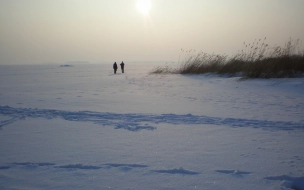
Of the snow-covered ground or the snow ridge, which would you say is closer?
the snow-covered ground

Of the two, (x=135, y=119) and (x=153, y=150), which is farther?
(x=135, y=119)

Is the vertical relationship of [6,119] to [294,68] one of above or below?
below

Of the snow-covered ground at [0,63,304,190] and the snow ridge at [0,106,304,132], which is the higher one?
the snow ridge at [0,106,304,132]

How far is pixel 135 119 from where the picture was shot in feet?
11.1

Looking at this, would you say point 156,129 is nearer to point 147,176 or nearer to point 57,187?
point 147,176

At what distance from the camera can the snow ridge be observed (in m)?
Result: 2.98

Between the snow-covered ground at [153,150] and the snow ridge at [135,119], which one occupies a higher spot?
the snow ridge at [135,119]

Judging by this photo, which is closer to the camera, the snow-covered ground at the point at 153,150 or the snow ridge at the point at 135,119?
the snow-covered ground at the point at 153,150

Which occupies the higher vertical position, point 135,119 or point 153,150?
point 135,119

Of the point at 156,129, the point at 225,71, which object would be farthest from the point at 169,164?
the point at 225,71

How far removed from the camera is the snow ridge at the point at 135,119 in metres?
2.98

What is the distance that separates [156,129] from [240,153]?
1128mm

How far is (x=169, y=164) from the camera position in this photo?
1.83m

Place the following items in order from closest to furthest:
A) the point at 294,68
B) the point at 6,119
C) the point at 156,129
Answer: the point at 156,129, the point at 6,119, the point at 294,68
